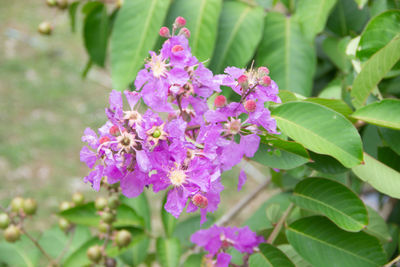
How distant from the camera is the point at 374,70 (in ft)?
2.83

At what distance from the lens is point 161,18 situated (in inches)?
47.4

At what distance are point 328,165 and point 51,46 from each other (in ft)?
15.8

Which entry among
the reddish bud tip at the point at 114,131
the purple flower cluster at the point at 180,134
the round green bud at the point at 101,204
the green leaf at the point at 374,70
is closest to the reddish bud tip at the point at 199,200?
the purple flower cluster at the point at 180,134

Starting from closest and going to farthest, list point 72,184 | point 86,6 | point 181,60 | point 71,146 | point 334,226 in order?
point 181,60 → point 334,226 → point 86,6 → point 72,184 → point 71,146

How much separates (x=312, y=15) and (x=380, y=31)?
28 cm

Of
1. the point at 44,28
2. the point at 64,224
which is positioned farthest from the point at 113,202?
the point at 44,28

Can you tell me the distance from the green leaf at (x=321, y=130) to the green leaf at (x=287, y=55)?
0.45m

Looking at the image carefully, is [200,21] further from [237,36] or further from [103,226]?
[103,226]

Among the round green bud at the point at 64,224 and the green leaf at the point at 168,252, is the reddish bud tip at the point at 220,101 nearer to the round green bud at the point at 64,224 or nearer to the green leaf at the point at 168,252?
the green leaf at the point at 168,252

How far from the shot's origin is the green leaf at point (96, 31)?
145 cm

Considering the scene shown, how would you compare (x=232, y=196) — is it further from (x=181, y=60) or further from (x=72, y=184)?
(x=181, y=60)

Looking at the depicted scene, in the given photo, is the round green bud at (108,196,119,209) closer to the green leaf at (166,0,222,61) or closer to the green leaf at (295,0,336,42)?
the green leaf at (166,0,222,61)

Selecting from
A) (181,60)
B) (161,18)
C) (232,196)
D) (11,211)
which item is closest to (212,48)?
(161,18)

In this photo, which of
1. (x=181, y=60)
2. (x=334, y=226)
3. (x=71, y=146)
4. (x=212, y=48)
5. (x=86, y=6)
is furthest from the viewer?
(x=71, y=146)
